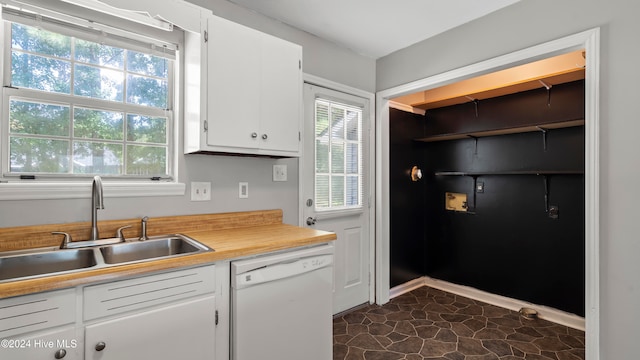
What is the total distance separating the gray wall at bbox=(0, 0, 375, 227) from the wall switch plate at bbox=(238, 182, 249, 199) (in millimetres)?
26

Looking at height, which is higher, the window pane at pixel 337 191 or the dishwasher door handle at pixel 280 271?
the window pane at pixel 337 191

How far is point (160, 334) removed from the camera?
1346 millimetres

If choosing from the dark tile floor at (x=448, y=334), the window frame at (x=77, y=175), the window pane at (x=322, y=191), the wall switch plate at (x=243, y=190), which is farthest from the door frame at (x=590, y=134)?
the window frame at (x=77, y=175)

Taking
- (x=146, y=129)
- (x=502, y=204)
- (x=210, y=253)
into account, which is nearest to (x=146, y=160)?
(x=146, y=129)

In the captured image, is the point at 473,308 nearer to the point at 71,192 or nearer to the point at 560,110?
the point at 560,110

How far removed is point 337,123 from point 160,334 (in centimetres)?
215

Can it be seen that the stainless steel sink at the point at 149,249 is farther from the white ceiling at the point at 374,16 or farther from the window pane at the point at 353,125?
the window pane at the point at 353,125

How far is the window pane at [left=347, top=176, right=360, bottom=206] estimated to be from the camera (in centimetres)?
305

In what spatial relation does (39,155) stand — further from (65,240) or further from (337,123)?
(337,123)

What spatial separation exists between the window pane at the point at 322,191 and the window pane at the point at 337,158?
0.12 metres

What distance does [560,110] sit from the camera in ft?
9.21

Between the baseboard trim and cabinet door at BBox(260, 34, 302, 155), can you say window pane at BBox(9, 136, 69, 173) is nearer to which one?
cabinet door at BBox(260, 34, 302, 155)

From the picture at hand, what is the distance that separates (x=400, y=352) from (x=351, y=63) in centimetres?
251

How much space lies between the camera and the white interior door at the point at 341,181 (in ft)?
8.95
